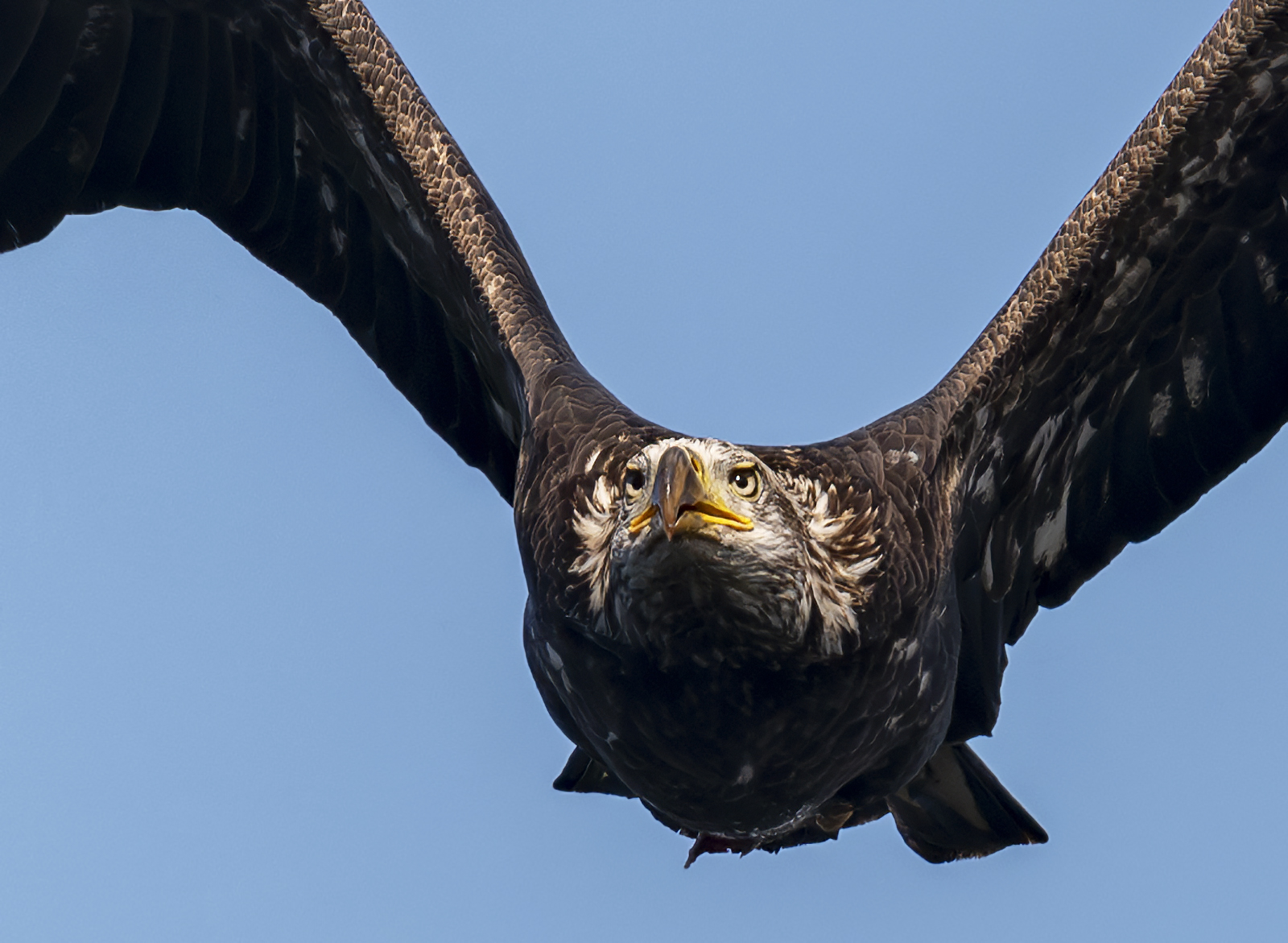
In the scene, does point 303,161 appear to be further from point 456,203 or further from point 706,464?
point 706,464

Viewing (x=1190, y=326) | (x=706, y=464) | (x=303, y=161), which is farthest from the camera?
(x=303, y=161)

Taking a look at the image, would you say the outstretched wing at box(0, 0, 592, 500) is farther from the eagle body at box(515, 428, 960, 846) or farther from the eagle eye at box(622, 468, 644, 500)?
the eagle eye at box(622, 468, 644, 500)

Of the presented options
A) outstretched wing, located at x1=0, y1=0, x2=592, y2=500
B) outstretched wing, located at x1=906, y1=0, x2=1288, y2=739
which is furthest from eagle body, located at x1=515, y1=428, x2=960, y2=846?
outstretched wing, located at x1=0, y1=0, x2=592, y2=500

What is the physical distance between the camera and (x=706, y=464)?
5.45m

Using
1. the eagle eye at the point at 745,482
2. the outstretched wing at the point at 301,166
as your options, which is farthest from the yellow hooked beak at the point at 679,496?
the outstretched wing at the point at 301,166

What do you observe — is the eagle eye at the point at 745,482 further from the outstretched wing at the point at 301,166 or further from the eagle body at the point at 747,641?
the outstretched wing at the point at 301,166

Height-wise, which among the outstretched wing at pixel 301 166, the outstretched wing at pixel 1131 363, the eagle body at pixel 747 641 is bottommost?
the eagle body at pixel 747 641

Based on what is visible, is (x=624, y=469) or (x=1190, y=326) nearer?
(x=624, y=469)

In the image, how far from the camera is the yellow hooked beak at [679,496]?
5.25m

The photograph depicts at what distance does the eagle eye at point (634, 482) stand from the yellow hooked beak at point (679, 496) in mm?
183

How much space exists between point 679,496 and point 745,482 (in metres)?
0.43

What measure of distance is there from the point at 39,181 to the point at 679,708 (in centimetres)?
391

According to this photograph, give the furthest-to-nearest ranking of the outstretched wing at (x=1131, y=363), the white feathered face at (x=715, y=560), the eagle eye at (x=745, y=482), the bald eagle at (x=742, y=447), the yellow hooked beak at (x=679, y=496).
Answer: the outstretched wing at (x=1131, y=363), the bald eagle at (x=742, y=447), the eagle eye at (x=745, y=482), the white feathered face at (x=715, y=560), the yellow hooked beak at (x=679, y=496)

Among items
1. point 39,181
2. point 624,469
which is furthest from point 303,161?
point 624,469
